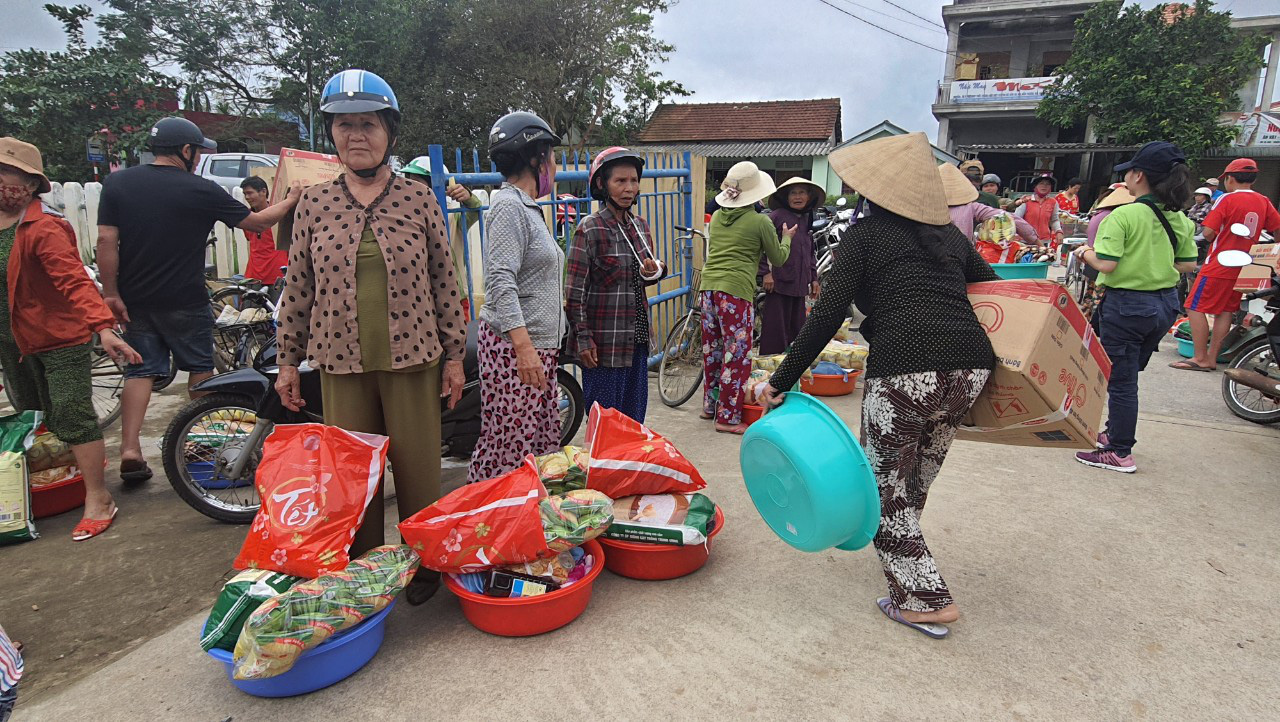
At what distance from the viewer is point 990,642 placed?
2.33 meters

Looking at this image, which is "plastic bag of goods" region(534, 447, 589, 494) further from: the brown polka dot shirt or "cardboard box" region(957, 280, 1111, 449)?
"cardboard box" region(957, 280, 1111, 449)

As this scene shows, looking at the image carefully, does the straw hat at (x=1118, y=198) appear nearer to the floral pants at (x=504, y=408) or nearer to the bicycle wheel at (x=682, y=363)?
the bicycle wheel at (x=682, y=363)

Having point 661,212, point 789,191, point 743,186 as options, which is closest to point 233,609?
point 743,186

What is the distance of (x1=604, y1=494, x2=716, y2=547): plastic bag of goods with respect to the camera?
2621 millimetres

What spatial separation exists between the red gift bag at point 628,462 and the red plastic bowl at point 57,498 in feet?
8.97

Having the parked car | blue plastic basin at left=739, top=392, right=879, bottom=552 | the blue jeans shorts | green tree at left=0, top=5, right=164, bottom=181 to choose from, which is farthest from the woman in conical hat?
green tree at left=0, top=5, right=164, bottom=181

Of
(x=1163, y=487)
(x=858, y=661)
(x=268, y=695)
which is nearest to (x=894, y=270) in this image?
(x=858, y=661)

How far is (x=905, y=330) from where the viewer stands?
2205 mm

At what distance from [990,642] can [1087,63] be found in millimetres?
25551

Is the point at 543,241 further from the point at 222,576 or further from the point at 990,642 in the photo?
the point at 990,642

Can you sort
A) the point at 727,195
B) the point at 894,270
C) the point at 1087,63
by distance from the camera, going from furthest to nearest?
the point at 1087,63
the point at 727,195
the point at 894,270

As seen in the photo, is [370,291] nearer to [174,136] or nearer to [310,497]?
[310,497]

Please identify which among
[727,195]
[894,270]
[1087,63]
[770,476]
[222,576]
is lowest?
[222,576]

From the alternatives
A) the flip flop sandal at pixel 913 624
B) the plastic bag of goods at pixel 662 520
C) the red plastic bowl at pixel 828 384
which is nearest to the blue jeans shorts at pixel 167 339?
the plastic bag of goods at pixel 662 520
